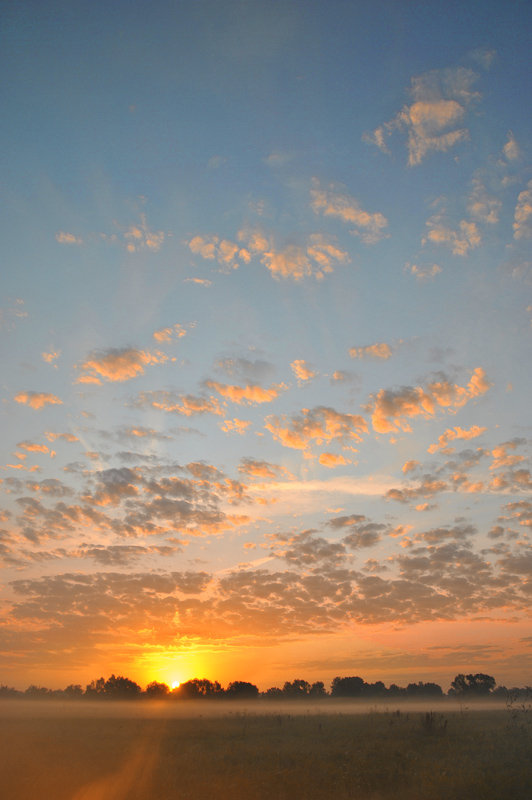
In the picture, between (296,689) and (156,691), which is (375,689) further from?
(156,691)

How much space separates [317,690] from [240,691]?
29.2 metres

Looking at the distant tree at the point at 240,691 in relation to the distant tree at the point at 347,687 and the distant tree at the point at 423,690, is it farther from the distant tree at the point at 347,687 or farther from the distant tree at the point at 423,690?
the distant tree at the point at 423,690

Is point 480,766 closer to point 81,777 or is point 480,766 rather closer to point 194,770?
point 194,770

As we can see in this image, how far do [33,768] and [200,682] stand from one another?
10854cm

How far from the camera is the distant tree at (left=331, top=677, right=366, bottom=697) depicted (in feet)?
427

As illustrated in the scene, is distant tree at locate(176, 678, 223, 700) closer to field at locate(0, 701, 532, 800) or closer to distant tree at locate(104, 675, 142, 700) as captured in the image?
distant tree at locate(104, 675, 142, 700)

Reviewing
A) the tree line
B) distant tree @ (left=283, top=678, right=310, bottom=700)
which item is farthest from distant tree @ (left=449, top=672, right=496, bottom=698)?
distant tree @ (left=283, top=678, right=310, bottom=700)

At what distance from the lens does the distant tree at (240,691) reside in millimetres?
Result: 119812

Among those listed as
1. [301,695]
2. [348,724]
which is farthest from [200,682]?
[348,724]

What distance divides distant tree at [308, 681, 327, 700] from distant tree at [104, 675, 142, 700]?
50931mm

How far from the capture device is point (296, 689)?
136m

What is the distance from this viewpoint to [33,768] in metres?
26.7

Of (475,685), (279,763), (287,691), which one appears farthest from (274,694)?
(279,763)

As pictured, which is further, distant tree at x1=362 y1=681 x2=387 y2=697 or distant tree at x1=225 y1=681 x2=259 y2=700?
distant tree at x1=362 y1=681 x2=387 y2=697
